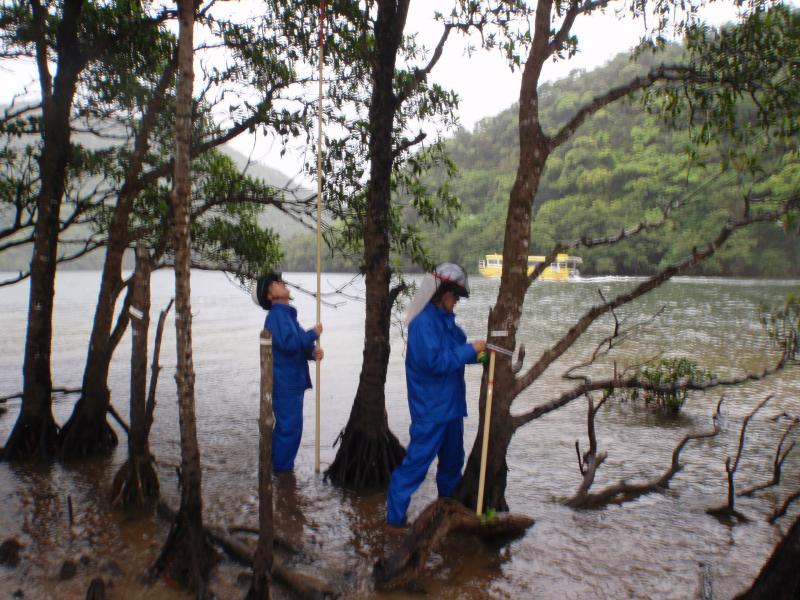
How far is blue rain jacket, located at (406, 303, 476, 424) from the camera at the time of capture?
440cm

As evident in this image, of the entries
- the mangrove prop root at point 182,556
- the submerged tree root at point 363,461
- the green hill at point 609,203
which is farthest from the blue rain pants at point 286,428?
the green hill at point 609,203

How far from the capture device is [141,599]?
156 inches

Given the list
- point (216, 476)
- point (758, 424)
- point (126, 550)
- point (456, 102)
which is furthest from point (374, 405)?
point (758, 424)

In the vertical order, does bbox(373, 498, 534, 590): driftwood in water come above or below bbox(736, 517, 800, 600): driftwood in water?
below

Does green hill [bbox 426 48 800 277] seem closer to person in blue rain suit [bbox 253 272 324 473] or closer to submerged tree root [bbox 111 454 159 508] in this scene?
person in blue rain suit [bbox 253 272 324 473]

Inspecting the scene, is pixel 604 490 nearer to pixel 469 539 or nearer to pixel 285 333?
pixel 469 539

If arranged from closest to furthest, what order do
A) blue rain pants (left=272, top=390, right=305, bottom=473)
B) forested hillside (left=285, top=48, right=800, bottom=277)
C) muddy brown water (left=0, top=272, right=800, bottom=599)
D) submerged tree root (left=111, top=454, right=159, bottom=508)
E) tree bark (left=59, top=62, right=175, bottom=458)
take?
muddy brown water (left=0, top=272, right=800, bottom=599) → submerged tree root (left=111, top=454, right=159, bottom=508) → blue rain pants (left=272, top=390, right=305, bottom=473) → tree bark (left=59, top=62, right=175, bottom=458) → forested hillside (left=285, top=48, right=800, bottom=277)

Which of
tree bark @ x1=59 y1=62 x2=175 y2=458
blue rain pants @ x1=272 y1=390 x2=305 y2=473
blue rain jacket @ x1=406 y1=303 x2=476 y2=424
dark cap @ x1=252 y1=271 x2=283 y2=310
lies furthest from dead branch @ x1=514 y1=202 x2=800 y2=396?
tree bark @ x1=59 y1=62 x2=175 y2=458

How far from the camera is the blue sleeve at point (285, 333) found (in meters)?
6.10

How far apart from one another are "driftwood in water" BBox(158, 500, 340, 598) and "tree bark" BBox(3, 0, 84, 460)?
11.9ft

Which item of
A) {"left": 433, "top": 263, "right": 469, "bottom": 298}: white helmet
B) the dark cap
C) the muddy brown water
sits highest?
{"left": 433, "top": 263, "right": 469, "bottom": 298}: white helmet

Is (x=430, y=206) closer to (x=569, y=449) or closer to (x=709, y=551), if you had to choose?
(x=569, y=449)

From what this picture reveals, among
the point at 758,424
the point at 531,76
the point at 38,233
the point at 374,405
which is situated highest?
the point at 531,76

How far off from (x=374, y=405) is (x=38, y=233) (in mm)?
4128
